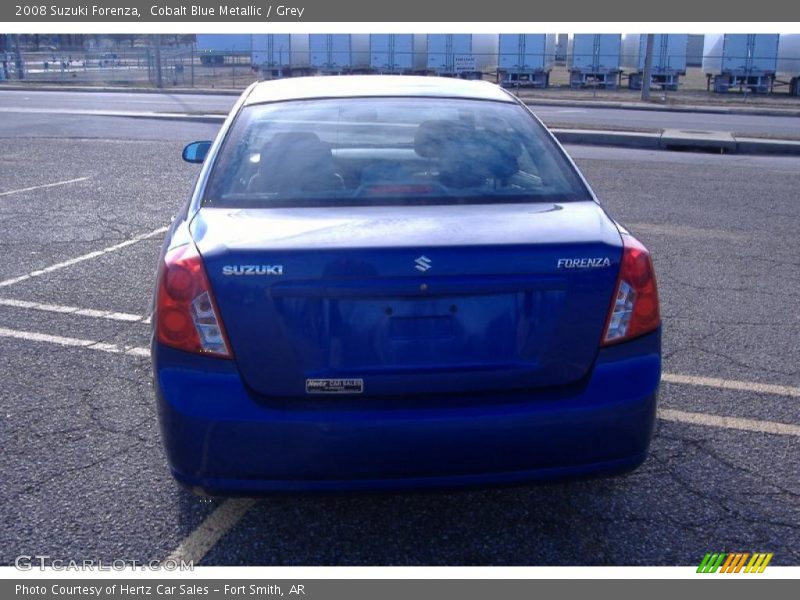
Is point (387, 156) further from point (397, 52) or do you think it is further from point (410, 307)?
point (397, 52)

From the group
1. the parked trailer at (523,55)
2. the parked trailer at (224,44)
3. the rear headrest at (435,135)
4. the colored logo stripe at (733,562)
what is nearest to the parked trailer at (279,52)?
the parked trailer at (224,44)

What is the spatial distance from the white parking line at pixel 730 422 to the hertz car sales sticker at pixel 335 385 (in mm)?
1952

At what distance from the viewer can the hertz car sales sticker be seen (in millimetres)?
2826

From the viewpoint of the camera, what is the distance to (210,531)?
10.7 feet

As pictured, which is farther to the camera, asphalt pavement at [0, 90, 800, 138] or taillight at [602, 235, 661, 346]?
asphalt pavement at [0, 90, 800, 138]

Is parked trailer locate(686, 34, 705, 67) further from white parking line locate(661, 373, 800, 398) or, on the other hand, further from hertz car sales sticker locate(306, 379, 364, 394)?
hertz car sales sticker locate(306, 379, 364, 394)

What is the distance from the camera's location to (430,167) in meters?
3.60

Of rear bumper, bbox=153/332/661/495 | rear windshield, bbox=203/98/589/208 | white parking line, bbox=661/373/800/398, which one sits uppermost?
rear windshield, bbox=203/98/589/208

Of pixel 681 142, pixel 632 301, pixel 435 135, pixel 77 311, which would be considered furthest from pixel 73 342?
pixel 681 142

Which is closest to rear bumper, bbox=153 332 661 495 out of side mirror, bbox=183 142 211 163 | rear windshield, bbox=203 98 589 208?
rear windshield, bbox=203 98 589 208

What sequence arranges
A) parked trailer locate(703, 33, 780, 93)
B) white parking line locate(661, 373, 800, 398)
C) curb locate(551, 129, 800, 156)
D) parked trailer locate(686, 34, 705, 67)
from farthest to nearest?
parked trailer locate(686, 34, 705, 67), parked trailer locate(703, 33, 780, 93), curb locate(551, 129, 800, 156), white parking line locate(661, 373, 800, 398)

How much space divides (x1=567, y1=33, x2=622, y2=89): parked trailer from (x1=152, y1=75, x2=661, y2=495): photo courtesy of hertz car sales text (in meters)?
39.6

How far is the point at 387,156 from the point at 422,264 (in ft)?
3.90

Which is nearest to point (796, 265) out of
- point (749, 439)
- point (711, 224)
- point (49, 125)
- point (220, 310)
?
point (711, 224)
